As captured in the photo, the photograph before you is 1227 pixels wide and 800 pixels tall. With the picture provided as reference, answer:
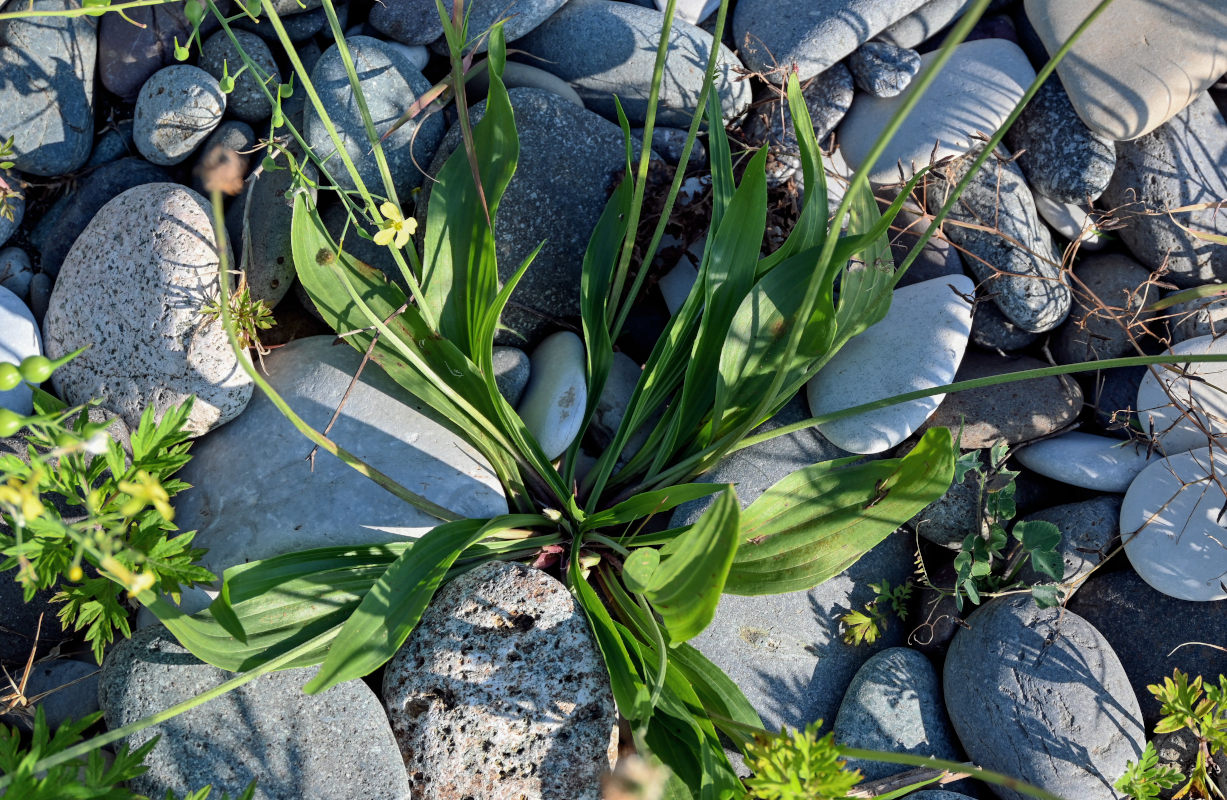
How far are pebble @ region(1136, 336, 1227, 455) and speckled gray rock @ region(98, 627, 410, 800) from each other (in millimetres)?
1924

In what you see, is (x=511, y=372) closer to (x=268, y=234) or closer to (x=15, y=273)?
(x=268, y=234)

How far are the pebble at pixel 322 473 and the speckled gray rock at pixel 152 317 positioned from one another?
0.10 m

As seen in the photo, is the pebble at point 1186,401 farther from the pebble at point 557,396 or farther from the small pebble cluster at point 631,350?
the pebble at point 557,396

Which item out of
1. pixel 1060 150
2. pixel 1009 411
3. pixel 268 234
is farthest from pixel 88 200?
pixel 1060 150

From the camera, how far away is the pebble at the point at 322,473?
193 centimetres

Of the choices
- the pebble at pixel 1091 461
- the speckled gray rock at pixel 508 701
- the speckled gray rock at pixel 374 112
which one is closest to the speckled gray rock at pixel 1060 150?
the pebble at pixel 1091 461

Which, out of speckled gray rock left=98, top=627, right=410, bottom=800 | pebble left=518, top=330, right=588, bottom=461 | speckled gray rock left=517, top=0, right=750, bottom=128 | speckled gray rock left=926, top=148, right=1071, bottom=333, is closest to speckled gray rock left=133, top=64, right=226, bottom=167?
speckled gray rock left=517, top=0, right=750, bottom=128

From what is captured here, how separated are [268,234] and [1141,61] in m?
2.23

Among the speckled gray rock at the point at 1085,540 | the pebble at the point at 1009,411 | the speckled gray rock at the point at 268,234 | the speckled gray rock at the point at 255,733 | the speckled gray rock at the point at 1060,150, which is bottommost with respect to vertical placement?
the speckled gray rock at the point at 255,733

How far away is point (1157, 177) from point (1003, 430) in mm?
812

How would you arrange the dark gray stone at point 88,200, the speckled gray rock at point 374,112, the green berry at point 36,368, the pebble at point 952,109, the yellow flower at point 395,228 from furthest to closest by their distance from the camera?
the pebble at point 952,109 < the dark gray stone at point 88,200 < the speckled gray rock at point 374,112 < the yellow flower at point 395,228 < the green berry at point 36,368

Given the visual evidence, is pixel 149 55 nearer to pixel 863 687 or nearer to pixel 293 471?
pixel 293 471

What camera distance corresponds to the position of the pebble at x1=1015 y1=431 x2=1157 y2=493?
219 cm

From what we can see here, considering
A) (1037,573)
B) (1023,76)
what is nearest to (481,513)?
(1037,573)
